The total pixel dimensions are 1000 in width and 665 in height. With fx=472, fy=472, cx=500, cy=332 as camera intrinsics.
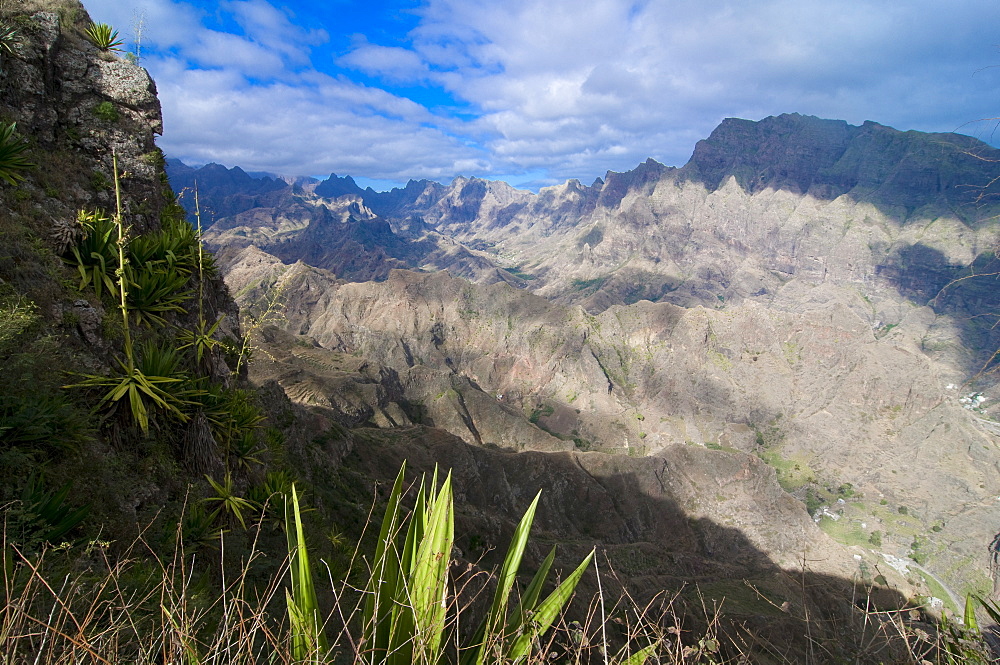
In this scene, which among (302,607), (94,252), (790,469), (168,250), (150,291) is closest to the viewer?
(302,607)

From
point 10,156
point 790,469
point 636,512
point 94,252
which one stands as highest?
point 10,156

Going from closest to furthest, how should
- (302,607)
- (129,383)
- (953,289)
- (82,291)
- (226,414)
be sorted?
1. (302,607)
2. (129,383)
3. (82,291)
4. (226,414)
5. (953,289)

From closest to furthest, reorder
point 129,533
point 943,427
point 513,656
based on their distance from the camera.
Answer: point 513,656 < point 129,533 < point 943,427

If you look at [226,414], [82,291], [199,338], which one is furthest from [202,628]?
[82,291]

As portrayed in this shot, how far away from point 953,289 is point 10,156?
201 m

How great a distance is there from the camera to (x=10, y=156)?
26.3 feet

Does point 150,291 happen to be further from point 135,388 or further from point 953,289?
point 953,289

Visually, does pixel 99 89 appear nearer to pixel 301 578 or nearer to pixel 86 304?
pixel 86 304

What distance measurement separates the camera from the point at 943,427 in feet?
270

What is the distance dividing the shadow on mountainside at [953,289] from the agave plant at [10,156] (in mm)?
189138

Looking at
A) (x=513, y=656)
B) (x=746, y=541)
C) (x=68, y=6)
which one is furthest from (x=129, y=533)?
(x=746, y=541)

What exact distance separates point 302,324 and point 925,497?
446 feet

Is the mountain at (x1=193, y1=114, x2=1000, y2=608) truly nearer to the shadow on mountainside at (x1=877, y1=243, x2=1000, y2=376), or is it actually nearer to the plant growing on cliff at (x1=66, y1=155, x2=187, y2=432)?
the shadow on mountainside at (x1=877, y1=243, x2=1000, y2=376)

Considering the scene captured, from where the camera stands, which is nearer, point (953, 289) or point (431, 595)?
point (431, 595)
